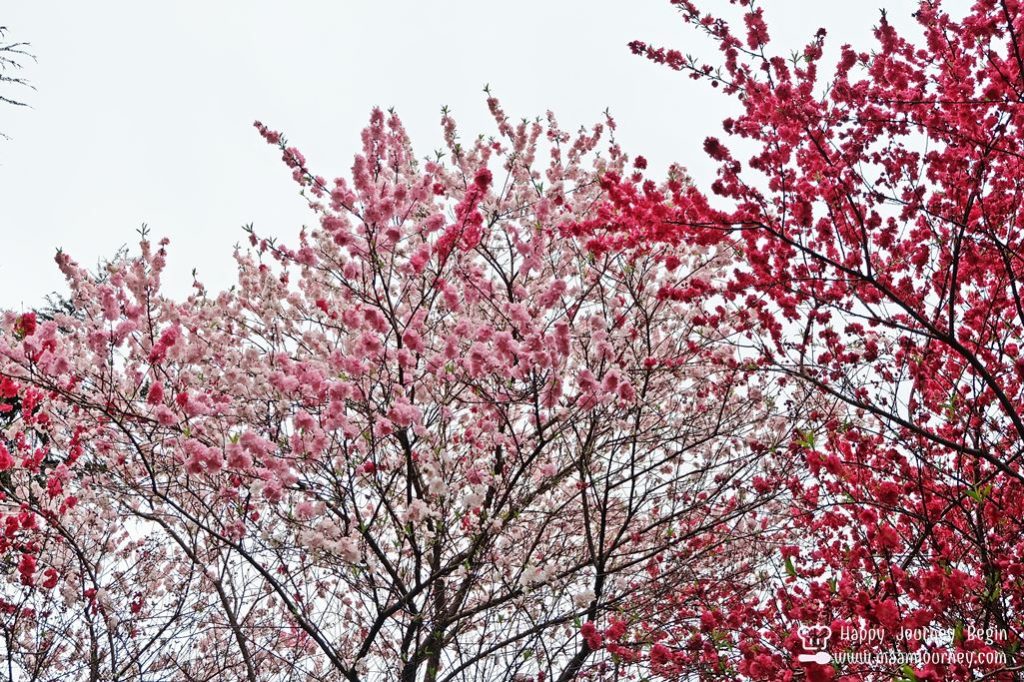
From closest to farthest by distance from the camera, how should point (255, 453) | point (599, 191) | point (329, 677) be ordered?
point (255, 453)
point (329, 677)
point (599, 191)

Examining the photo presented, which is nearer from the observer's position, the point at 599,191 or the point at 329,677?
the point at 329,677

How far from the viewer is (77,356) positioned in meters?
7.12

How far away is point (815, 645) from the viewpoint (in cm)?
410

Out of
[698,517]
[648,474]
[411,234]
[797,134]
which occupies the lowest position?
[698,517]

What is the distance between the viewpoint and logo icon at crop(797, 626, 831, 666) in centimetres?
348

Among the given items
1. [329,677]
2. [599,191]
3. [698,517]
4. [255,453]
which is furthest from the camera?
[599,191]

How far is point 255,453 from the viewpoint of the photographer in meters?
4.56

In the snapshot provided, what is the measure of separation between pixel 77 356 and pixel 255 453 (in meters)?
3.91

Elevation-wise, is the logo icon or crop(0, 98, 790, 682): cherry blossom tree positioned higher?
crop(0, 98, 790, 682): cherry blossom tree

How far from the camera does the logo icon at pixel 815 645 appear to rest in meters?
3.48

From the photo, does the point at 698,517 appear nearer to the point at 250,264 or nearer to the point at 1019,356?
the point at 1019,356

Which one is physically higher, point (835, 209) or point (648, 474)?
point (835, 209)

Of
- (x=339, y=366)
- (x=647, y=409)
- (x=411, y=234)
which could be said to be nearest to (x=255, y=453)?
(x=339, y=366)

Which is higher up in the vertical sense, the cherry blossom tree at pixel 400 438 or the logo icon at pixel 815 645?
the cherry blossom tree at pixel 400 438
